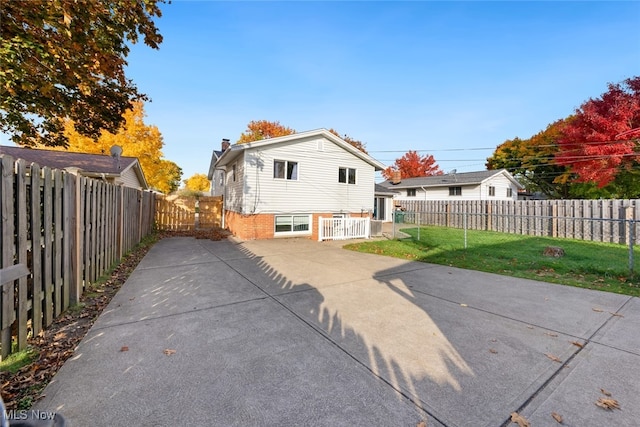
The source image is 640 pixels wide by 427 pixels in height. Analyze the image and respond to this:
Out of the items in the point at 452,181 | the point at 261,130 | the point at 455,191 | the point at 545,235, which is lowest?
the point at 545,235

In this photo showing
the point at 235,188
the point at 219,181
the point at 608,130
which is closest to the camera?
the point at 235,188

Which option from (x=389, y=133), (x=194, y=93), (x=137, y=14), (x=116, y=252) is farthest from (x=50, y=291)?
(x=389, y=133)

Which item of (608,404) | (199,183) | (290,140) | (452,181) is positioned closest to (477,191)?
(452,181)

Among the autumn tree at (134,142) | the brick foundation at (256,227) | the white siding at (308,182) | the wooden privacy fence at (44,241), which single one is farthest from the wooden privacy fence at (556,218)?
the autumn tree at (134,142)

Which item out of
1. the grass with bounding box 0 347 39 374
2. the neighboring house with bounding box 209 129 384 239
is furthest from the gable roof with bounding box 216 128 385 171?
the grass with bounding box 0 347 39 374

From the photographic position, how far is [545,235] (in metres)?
15.2

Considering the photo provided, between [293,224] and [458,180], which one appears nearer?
[293,224]

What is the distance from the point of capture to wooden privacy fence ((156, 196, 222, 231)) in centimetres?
1563

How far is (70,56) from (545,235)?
67.8 ft

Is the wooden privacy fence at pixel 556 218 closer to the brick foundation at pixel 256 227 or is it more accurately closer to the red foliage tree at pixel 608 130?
the red foliage tree at pixel 608 130

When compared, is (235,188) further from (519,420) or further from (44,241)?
(519,420)

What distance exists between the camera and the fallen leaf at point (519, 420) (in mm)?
1987

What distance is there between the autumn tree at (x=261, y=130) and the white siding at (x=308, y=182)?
24.0 meters

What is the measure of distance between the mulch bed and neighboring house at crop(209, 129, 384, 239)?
8.00 m
